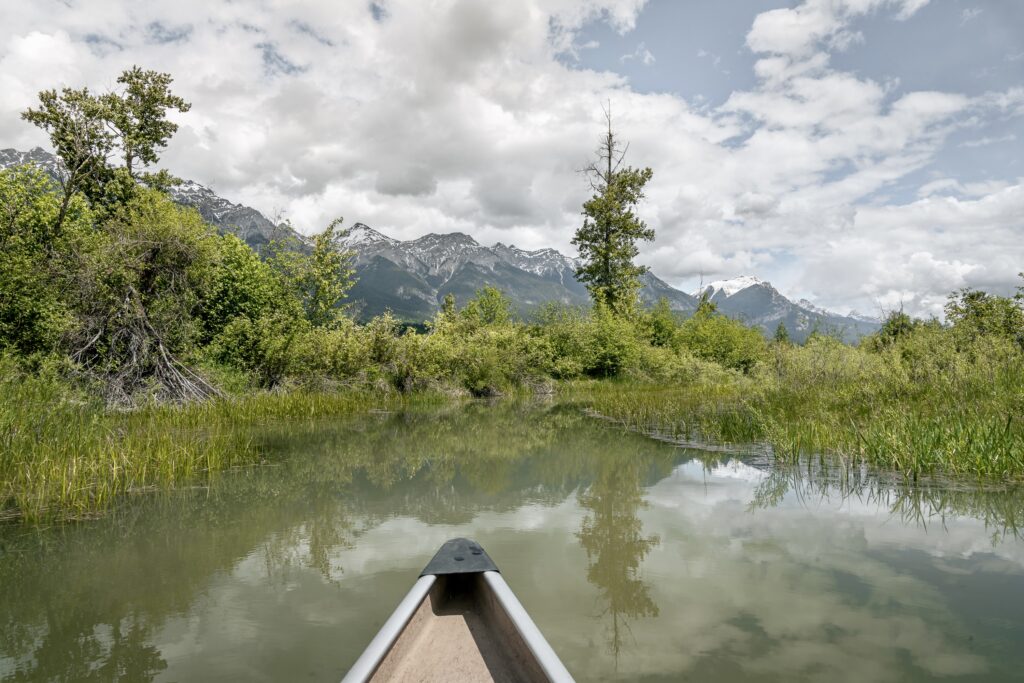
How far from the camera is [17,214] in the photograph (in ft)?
41.2

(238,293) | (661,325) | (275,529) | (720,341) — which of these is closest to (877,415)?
(275,529)

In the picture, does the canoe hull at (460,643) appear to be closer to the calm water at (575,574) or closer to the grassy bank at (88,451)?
the calm water at (575,574)

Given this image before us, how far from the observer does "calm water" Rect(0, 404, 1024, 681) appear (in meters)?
3.22

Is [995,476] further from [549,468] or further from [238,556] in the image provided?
[238,556]

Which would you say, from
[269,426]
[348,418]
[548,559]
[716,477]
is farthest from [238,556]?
[348,418]

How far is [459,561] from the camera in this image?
3564 mm

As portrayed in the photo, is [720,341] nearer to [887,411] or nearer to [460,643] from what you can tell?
[887,411]

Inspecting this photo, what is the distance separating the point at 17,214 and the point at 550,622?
15.6m

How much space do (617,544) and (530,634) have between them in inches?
111

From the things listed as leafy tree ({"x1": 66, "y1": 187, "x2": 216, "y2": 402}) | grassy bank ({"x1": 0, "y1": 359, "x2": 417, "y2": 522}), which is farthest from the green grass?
leafy tree ({"x1": 66, "y1": 187, "x2": 216, "y2": 402})

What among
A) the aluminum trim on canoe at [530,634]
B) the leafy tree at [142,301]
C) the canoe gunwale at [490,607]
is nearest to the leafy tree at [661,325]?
the leafy tree at [142,301]

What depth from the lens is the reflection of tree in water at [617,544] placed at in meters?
3.81

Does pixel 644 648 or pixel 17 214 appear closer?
pixel 644 648

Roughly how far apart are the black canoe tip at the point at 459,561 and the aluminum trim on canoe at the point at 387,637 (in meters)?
0.10
